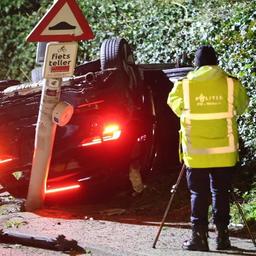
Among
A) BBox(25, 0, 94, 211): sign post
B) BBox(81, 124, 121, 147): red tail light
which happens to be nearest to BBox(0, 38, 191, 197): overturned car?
BBox(81, 124, 121, 147): red tail light

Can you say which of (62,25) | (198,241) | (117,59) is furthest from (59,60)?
(198,241)

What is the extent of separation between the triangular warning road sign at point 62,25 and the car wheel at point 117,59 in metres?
0.72

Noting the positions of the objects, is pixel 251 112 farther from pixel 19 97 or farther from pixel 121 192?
pixel 19 97

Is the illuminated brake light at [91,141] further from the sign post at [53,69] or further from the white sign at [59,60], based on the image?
the white sign at [59,60]

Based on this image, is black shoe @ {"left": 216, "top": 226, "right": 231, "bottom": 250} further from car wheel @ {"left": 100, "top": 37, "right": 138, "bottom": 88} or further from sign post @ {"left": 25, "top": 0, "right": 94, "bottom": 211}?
car wheel @ {"left": 100, "top": 37, "right": 138, "bottom": 88}

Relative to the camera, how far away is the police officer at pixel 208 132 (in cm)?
595

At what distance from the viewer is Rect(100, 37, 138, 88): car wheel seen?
26.8 feet

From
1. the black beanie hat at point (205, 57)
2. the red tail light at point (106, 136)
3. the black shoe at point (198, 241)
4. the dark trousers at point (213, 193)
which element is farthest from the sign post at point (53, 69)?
the black shoe at point (198, 241)

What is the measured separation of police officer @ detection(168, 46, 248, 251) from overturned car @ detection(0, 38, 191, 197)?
202 centimetres

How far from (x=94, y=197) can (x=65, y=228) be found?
68.9 inches

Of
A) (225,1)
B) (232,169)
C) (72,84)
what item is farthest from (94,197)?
(225,1)

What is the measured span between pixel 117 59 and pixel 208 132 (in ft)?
8.26

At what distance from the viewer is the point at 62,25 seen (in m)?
7.45

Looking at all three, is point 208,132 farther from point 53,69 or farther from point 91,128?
point 53,69
